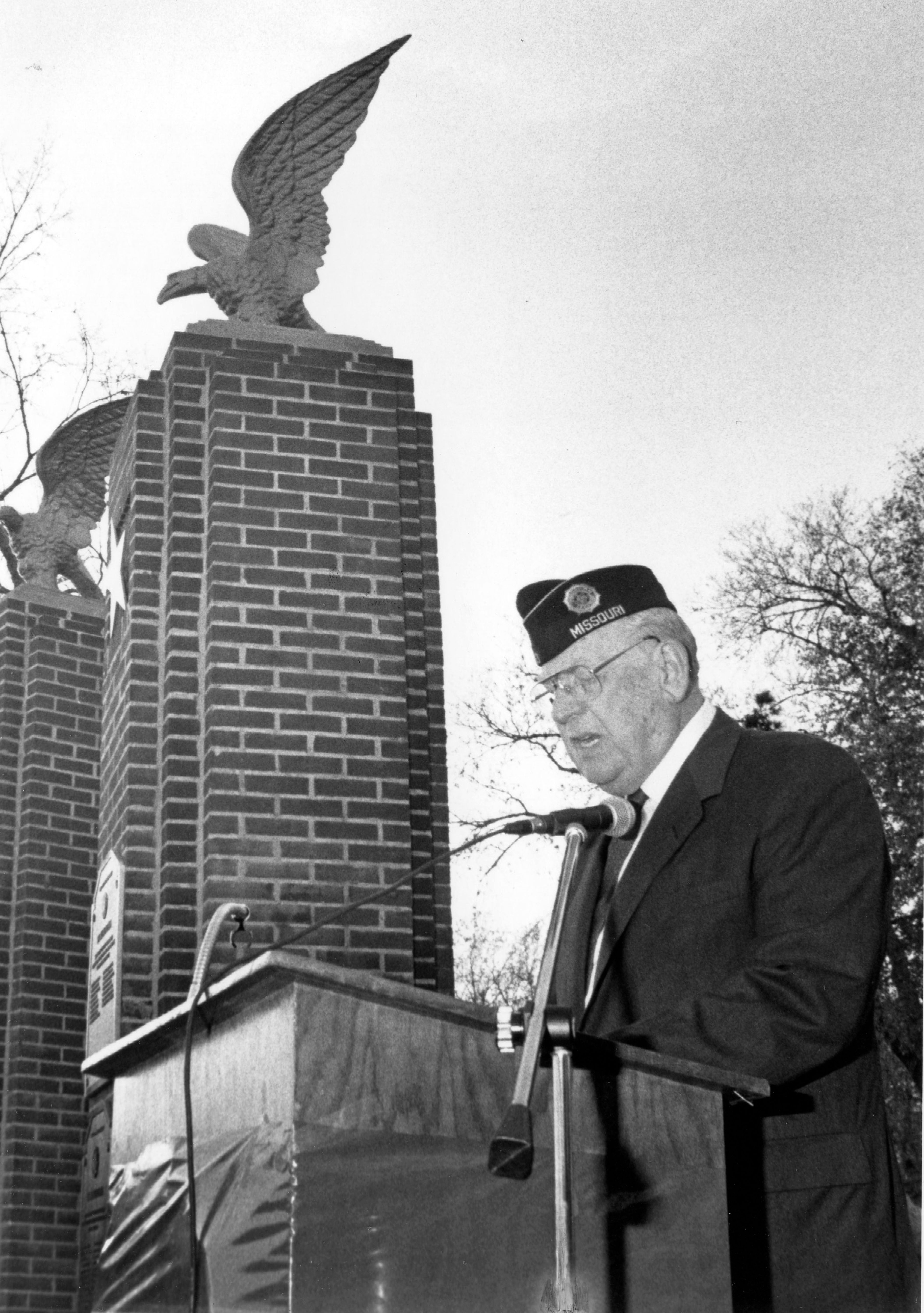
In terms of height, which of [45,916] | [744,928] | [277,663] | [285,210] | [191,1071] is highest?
[285,210]

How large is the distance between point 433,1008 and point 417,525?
13.3 feet

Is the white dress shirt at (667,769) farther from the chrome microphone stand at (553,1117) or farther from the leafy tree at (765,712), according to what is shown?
the leafy tree at (765,712)

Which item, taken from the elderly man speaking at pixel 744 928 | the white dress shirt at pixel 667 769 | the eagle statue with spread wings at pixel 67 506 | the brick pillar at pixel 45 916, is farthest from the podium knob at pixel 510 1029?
the eagle statue with spread wings at pixel 67 506

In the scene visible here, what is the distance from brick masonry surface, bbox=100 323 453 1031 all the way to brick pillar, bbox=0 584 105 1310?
262 centimetres

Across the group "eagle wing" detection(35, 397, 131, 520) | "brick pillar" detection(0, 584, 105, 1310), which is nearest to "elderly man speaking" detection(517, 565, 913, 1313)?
"brick pillar" detection(0, 584, 105, 1310)

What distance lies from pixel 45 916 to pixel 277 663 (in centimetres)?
370

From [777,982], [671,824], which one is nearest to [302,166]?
[671,824]

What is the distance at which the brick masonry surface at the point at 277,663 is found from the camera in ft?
18.3

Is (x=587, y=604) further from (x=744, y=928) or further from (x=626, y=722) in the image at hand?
(x=744, y=928)

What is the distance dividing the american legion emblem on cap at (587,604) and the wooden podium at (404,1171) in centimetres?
130

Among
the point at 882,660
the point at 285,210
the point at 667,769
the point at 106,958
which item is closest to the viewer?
the point at 667,769

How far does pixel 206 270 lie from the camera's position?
652 centimetres

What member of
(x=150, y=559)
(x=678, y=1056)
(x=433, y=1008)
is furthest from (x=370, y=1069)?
(x=150, y=559)

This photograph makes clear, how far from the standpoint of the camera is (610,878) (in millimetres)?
3406
